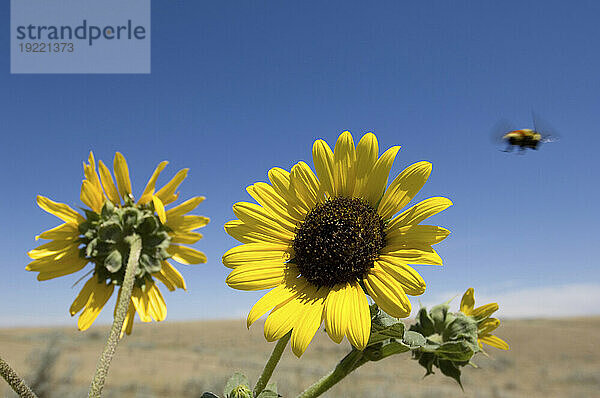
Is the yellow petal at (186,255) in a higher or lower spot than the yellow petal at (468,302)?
higher

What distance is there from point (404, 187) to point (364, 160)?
16 cm

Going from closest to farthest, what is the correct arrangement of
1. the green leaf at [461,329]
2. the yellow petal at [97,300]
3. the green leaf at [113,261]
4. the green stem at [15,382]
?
the green stem at [15,382], the green leaf at [461,329], the green leaf at [113,261], the yellow petal at [97,300]

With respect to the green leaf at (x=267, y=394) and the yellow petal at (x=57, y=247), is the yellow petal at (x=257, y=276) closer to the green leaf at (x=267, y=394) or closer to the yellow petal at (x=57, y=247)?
the green leaf at (x=267, y=394)

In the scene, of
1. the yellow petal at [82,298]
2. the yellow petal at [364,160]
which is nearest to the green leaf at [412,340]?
the yellow petal at [364,160]

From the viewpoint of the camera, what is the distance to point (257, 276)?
5.06ft

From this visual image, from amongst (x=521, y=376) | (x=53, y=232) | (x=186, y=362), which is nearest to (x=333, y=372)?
(x=53, y=232)

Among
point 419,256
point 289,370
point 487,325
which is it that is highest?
point 419,256

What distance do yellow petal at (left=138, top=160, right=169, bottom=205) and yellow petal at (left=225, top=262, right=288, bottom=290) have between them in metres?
1.10

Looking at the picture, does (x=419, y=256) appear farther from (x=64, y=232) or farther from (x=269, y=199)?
(x=64, y=232)

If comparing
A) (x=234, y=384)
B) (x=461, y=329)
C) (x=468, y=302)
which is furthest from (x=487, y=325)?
(x=234, y=384)

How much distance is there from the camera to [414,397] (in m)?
20.5

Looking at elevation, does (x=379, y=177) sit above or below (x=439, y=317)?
above

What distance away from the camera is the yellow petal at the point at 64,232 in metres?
2.46

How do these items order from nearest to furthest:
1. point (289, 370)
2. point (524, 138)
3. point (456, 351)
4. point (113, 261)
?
point (456, 351), point (113, 261), point (524, 138), point (289, 370)
